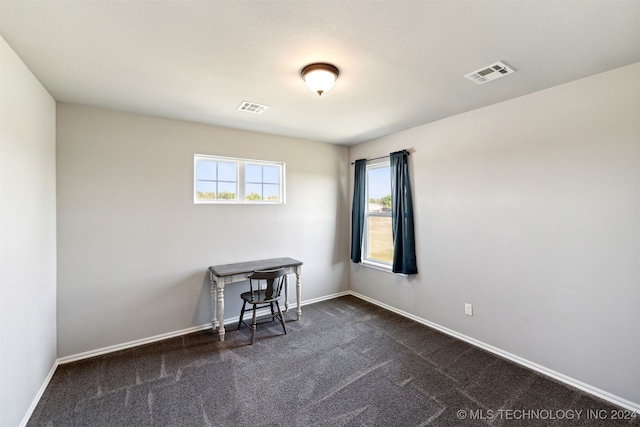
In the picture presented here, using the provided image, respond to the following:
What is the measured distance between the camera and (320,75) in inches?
80.7

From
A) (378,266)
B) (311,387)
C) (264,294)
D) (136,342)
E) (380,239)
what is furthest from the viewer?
(380,239)

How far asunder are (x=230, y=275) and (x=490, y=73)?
10.3 feet

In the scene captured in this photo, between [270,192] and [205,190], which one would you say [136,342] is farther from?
[270,192]

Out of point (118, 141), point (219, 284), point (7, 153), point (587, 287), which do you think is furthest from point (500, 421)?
point (118, 141)

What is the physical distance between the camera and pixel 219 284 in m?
3.17

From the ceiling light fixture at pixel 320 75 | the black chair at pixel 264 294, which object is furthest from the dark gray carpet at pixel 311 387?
the ceiling light fixture at pixel 320 75

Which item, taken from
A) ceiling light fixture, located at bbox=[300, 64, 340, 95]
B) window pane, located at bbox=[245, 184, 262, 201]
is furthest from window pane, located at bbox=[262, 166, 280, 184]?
ceiling light fixture, located at bbox=[300, 64, 340, 95]

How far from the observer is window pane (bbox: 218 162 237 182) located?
367 centimetres

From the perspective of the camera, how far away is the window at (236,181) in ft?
11.6

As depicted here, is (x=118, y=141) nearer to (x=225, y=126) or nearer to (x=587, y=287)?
(x=225, y=126)

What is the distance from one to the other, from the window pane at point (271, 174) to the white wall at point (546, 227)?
204 cm

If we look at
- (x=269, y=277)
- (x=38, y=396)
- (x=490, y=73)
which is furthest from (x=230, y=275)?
(x=490, y=73)

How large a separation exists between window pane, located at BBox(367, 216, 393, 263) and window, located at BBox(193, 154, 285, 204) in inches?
59.7

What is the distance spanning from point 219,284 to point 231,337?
64 centimetres
